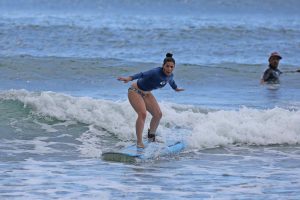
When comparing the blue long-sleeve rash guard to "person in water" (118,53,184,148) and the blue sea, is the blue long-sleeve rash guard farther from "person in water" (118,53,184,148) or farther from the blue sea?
the blue sea

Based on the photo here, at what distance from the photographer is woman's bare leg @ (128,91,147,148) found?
11.4m

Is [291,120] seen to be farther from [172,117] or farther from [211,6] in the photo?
[211,6]

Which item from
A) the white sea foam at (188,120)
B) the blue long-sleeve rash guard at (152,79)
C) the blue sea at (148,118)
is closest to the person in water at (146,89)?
the blue long-sleeve rash guard at (152,79)

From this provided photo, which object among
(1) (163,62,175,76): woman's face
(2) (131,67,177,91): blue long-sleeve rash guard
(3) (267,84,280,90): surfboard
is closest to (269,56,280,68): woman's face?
(3) (267,84,280,90): surfboard

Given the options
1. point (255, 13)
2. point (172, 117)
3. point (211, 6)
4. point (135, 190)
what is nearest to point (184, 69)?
point (172, 117)

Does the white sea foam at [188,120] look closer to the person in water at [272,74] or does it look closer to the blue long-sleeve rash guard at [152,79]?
the blue long-sleeve rash guard at [152,79]

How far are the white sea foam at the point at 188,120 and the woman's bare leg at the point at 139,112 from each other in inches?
51.0

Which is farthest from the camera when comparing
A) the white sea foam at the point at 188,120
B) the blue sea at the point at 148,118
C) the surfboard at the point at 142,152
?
the white sea foam at the point at 188,120

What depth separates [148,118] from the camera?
567 inches

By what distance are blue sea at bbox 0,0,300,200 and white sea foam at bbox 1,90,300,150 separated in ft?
0.06

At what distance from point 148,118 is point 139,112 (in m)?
2.94

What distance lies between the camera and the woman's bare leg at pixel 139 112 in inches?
450

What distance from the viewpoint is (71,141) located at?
1310 centimetres

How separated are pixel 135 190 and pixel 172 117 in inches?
199
